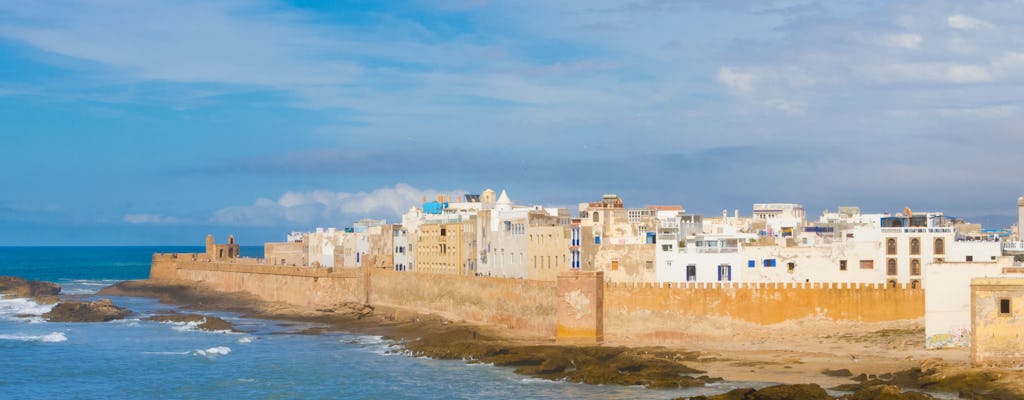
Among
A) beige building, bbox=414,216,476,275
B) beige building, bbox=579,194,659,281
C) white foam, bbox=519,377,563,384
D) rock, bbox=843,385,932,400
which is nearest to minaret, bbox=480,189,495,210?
beige building, bbox=414,216,476,275

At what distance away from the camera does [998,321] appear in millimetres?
38938

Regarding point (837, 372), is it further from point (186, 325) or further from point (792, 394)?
point (186, 325)

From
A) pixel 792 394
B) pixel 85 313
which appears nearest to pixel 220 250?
pixel 85 313

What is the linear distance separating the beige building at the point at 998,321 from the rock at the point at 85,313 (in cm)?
5379

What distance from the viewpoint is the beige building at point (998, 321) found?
127ft

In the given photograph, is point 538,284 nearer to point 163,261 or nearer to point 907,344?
point 907,344

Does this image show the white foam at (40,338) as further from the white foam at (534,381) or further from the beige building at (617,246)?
the white foam at (534,381)

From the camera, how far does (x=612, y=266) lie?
57.7m

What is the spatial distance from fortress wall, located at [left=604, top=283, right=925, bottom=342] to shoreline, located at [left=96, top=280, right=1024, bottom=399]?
49 cm

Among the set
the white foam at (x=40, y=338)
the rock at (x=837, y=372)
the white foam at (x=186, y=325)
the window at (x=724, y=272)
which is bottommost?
the white foam at (x=40, y=338)

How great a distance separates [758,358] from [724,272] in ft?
28.9

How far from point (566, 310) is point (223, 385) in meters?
14.4

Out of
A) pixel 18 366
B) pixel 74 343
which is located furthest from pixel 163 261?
pixel 18 366

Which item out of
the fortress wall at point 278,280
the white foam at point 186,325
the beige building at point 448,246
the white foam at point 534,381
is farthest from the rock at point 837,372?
the white foam at point 186,325
